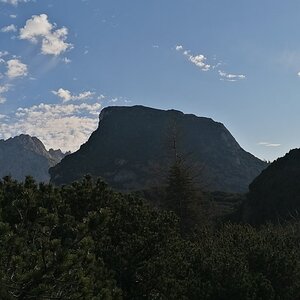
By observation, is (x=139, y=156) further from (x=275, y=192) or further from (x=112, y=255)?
(x=112, y=255)

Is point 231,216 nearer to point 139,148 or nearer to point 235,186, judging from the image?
point 235,186

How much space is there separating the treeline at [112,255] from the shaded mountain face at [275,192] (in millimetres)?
25844

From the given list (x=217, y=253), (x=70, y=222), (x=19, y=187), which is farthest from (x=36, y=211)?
(x=217, y=253)

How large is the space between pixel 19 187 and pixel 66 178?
147 meters

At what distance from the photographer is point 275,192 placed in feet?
139

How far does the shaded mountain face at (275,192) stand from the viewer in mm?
39125

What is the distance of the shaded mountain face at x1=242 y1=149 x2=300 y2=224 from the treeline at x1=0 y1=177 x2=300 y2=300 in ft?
84.8

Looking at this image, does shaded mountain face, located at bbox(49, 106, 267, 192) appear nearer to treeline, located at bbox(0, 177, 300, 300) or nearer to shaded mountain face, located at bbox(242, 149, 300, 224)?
shaded mountain face, located at bbox(242, 149, 300, 224)

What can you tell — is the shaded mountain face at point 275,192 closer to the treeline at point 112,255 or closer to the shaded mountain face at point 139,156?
the treeline at point 112,255

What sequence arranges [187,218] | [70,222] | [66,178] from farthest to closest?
[66,178] < [187,218] < [70,222]

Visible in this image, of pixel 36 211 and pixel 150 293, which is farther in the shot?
pixel 150 293

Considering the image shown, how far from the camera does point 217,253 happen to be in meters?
11.6

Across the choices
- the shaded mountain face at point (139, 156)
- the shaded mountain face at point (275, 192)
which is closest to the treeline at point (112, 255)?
the shaded mountain face at point (275, 192)

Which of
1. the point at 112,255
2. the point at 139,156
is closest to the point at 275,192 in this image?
the point at 112,255
